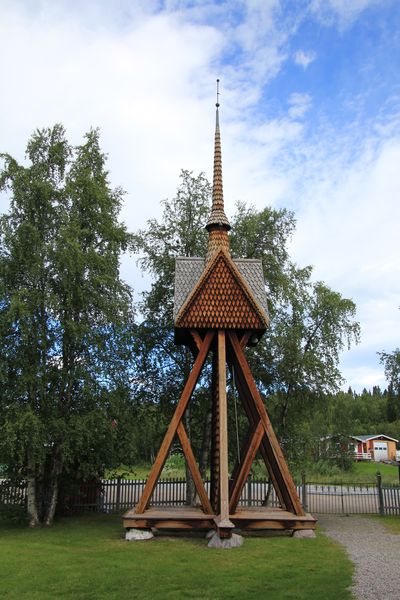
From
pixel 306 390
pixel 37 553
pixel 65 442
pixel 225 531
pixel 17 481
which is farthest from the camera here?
pixel 306 390

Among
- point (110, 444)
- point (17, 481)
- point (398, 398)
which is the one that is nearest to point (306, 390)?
point (398, 398)

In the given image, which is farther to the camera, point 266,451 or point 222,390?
point 266,451

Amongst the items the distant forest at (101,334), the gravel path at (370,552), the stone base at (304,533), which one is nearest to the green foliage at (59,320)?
the distant forest at (101,334)

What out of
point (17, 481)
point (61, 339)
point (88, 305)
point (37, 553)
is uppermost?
point (88, 305)

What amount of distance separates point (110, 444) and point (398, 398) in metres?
10.9

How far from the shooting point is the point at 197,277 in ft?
45.7

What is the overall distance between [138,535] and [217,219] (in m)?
8.45

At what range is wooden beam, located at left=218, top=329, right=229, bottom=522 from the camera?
11.3 meters

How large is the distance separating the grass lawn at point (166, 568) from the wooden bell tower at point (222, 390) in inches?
21.6

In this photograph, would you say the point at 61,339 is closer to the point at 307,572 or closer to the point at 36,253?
the point at 36,253

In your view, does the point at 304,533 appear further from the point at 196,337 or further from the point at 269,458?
the point at 196,337

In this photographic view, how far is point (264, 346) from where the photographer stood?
61.6 feet

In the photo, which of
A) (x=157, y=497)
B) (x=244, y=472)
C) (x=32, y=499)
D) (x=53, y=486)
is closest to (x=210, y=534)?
(x=244, y=472)

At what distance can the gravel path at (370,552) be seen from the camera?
727 cm
